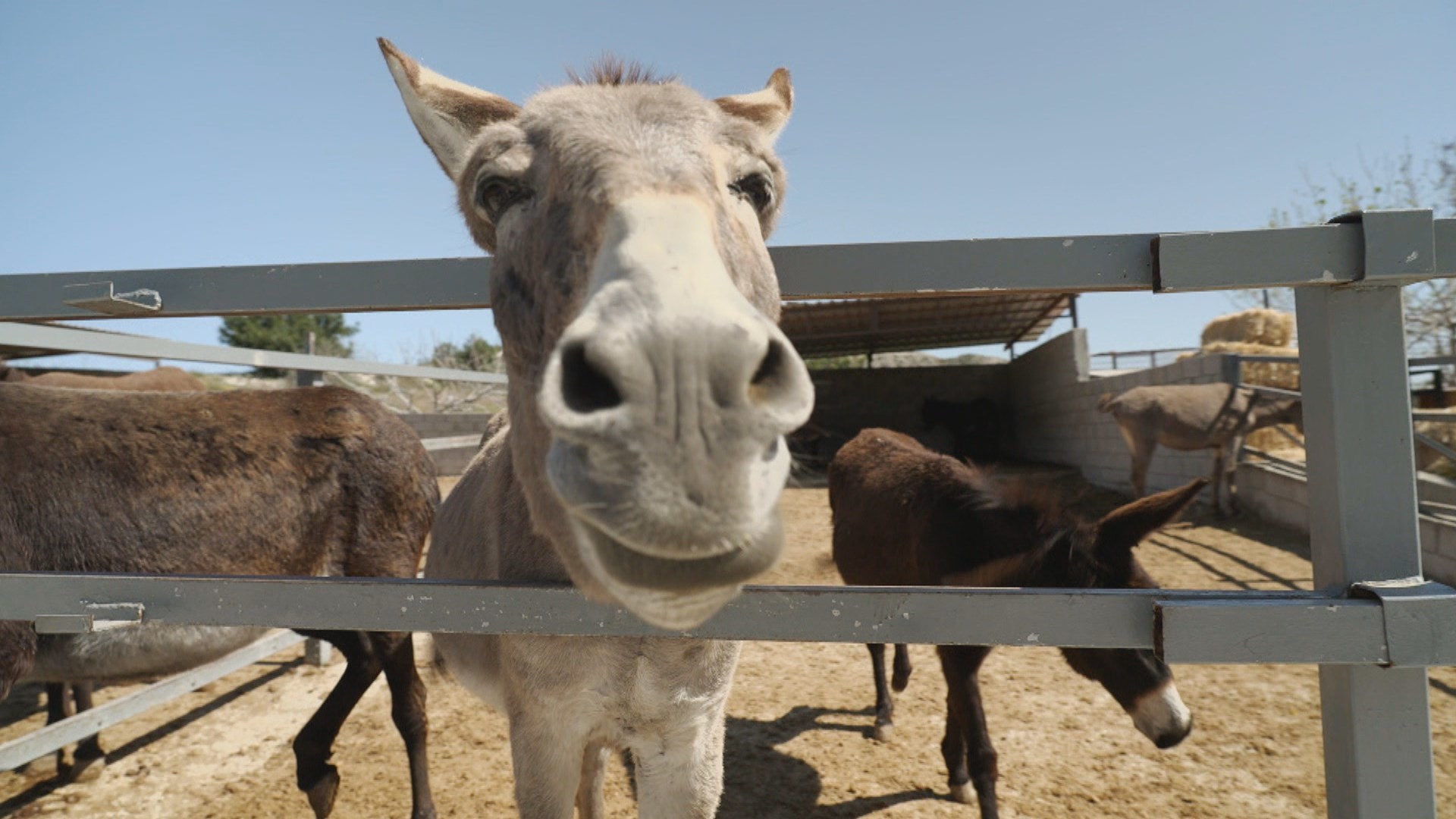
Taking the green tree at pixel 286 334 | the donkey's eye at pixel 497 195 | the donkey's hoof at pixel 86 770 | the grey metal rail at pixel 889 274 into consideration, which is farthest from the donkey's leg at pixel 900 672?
the green tree at pixel 286 334

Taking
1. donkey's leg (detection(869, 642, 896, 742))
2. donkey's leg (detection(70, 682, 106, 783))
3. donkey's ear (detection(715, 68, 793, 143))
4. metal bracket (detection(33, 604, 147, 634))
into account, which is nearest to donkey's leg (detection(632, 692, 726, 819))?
metal bracket (detection(33, 604, 147, 634))

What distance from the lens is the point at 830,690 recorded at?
4.61m

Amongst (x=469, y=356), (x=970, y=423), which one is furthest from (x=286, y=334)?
(x=970, y=423)

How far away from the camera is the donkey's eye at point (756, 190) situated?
5.06 feet

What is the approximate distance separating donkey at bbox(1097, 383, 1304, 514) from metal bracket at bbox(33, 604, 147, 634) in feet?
34.2

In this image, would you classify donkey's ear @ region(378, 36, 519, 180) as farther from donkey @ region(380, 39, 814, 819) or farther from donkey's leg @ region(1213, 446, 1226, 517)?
donkey's leg @ region(1213, 446, 1226, 517)

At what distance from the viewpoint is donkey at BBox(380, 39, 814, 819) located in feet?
2.74

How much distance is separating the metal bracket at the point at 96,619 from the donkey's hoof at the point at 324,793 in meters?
2.05

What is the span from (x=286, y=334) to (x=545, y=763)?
40744 millimetres

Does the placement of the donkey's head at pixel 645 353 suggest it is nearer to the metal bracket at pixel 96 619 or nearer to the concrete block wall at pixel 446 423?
the metal bracket at pixel 96 619

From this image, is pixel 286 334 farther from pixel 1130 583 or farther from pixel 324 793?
pixel 1130 583

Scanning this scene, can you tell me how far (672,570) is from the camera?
89 centimetres

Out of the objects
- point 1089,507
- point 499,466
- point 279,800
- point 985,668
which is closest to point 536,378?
point 499,466

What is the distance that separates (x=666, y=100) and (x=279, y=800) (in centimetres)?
391
